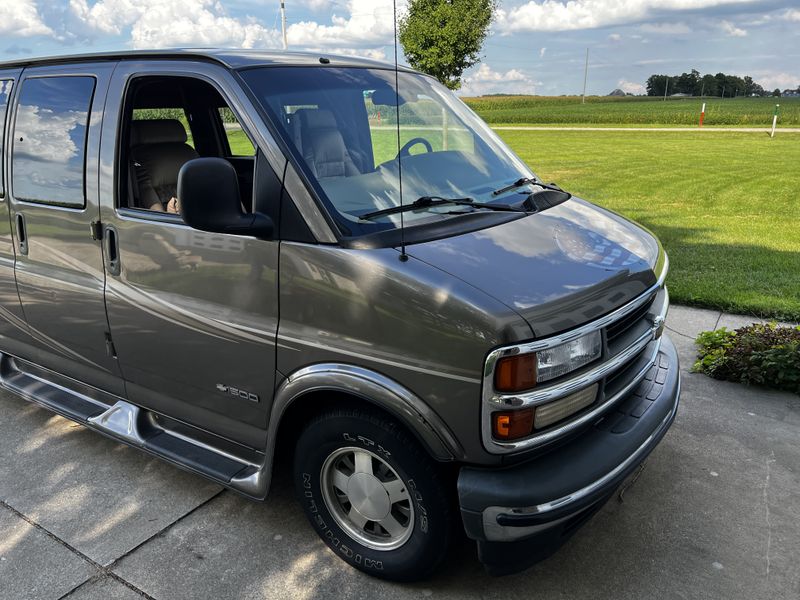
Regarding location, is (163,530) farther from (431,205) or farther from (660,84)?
(660,84)

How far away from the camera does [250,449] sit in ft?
10.5

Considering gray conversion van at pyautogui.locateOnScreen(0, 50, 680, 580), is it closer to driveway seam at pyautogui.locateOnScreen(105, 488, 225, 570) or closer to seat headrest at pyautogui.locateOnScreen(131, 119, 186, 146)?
seat headrest at pyautogui.locateOnScreen(131, 119, 186, 146)

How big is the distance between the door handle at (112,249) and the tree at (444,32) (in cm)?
1699

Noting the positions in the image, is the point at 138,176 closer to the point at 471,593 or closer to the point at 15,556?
the point at 15,556

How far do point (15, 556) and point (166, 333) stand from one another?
3.92ft

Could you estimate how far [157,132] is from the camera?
3.89 m

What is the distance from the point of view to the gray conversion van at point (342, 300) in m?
2.46

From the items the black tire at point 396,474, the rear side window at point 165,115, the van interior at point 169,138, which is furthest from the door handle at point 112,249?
the black tire at point 396,474

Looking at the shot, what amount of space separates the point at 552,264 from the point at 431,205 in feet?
2.02

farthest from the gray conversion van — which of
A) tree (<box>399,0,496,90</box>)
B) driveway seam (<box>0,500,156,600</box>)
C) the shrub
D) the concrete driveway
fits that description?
tree (<box>399,0,496,90</box>)

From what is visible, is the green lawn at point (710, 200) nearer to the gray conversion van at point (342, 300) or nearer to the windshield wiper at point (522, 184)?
the windshield wiper at point (522, 184)

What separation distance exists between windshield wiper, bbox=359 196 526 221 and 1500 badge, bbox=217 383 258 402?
94 centimetres

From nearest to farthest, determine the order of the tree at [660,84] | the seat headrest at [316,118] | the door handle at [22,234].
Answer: the seat headrest at [316,118] → the door handle at [22,234] → the tree at [660,84]

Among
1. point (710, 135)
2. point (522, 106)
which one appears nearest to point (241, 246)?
point (710, 135)
